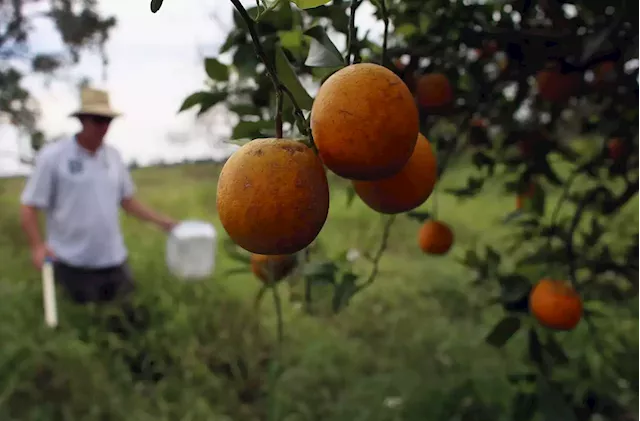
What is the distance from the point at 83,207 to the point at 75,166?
0.16 meters

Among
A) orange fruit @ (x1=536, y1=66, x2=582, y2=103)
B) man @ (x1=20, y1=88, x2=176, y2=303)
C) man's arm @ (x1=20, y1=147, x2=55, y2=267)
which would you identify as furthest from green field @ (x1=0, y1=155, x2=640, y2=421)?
orange fruit @ (x1=536, y1=66, x2=582, y2=103)

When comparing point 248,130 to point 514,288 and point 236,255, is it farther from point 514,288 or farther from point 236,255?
point 514,288

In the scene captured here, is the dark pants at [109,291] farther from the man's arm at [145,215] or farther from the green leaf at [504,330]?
the green leaf at [504,330]

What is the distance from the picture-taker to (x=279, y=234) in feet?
1.27

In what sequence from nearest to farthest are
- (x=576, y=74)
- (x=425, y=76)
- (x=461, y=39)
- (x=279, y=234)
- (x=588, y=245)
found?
(x=279, y=234) < (x=461, y=39) < (x=425, y=76) < (x=576, y=74) < (x=588, y=245)

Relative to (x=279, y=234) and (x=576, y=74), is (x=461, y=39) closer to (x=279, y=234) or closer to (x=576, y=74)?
(x=576, y=74)

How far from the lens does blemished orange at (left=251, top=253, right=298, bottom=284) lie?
0.90 m

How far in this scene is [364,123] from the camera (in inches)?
15.2

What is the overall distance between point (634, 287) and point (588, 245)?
0.11 meters

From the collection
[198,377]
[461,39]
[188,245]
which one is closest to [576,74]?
[461,39]

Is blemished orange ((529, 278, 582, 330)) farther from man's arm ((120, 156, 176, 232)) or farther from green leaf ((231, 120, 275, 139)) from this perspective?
man's arm ((120, 156, 176, 232))

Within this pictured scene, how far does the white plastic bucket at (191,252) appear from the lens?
3.37m

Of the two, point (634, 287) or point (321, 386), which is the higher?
point (634, 287)

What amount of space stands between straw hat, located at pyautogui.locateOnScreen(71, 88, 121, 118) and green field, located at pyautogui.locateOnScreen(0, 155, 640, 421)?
2.50 feet
